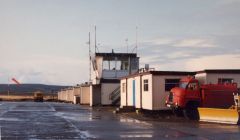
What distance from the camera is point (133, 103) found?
4425 cm

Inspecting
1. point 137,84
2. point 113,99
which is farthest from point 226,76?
point 113,99

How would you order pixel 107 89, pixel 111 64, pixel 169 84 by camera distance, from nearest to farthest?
pixel 169 84 < pixel 107 89 < pixel 111 64

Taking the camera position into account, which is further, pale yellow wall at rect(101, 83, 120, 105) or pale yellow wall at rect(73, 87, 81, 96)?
pale yellow wall at rect(73, 87, 81, 96)

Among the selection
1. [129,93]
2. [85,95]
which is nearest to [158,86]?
[129,93]

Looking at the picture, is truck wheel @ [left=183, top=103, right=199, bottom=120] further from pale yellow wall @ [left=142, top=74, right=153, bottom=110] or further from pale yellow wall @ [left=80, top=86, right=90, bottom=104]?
pale yellow wall @ [left=80, top=86, right=90, bottom=104]

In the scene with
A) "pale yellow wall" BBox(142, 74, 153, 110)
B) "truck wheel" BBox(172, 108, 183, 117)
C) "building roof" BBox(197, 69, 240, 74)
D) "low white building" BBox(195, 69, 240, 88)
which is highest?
"building roof" BBox(197, 69, 240, 74)

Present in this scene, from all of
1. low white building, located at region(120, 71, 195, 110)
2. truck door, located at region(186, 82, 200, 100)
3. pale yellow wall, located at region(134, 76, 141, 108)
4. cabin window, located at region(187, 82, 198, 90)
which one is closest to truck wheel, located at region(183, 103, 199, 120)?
truck door, located at region(186, 82, 200, 100)

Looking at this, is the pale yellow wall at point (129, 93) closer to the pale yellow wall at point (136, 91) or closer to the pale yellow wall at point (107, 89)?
the pale yellow wall at point (136, 91)

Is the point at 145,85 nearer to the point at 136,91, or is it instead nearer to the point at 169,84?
the point at 169,84

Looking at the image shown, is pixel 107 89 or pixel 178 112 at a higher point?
pixel 107 89

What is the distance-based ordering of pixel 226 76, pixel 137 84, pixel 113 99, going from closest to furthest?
pixel 226 76 < pixel 137 84 < pixel 113 99

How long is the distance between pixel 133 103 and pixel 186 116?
11402 mm

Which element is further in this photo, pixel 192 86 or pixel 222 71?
pixel 222 71

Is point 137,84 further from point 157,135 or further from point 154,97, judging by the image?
point 157,135
